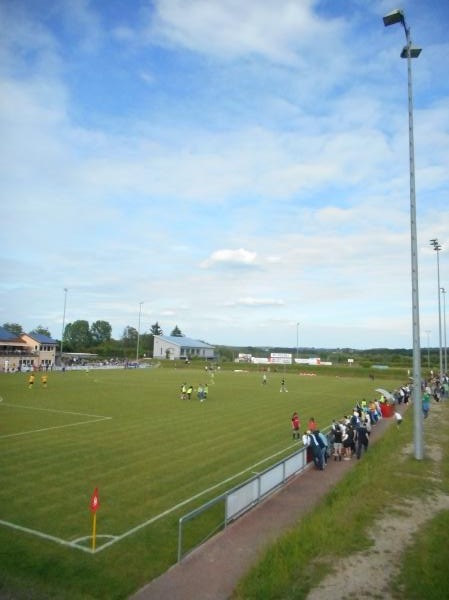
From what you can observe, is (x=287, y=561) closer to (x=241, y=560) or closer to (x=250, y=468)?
(x=241, y=560)

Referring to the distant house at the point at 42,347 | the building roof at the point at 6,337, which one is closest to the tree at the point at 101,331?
the distant house at the point at 42,347

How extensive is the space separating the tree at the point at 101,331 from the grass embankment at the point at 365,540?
147591 mm

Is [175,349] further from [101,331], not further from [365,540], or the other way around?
[365,540]

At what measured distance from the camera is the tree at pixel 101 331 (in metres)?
156

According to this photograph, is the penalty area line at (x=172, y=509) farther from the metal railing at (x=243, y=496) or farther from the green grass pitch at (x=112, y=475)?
the metal railing at (x=243, y=496)

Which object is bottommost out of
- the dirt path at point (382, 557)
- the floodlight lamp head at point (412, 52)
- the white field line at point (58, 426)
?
the dirt path at point (382, 557)

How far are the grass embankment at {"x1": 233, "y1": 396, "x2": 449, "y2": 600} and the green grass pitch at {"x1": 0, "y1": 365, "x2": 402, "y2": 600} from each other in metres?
2.31

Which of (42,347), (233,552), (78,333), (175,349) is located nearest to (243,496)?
(233,552)

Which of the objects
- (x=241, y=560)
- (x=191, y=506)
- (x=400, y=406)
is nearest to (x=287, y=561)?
(x=241, y=560)

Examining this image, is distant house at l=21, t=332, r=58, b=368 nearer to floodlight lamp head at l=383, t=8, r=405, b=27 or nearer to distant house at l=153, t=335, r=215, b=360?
distant house at l=153, t=335, r=215, b=360

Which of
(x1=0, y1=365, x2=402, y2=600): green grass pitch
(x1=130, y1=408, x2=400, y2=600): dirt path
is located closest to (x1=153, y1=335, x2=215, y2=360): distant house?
(x1=0, y1=365, x2=402, y2=600): green grass pitch

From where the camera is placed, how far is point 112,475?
48.7 ft

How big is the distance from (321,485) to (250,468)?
9.01ft

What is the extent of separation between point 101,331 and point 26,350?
7698cm
